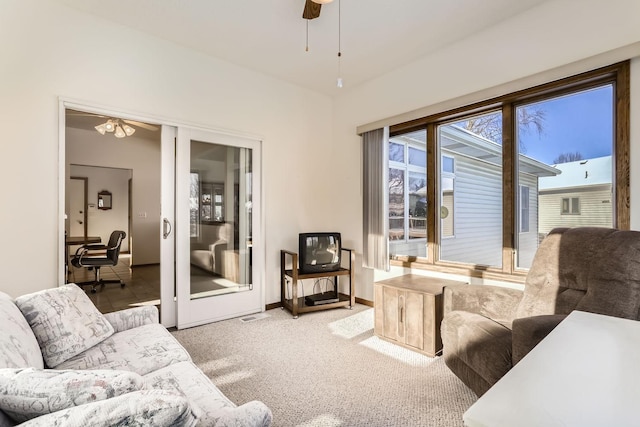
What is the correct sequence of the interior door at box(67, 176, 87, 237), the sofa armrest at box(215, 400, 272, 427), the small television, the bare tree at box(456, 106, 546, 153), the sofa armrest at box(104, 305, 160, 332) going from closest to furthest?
1. the sofa armrest at box(215, 400, 272, 427)
2. the sofa armrest at box(104, 305, 160, 332)
3. the bare tree at box(456, 106, 546, 153)
4. the small television
5. the interior door at box(67, 176, 87, 237)

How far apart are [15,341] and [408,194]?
135 inches

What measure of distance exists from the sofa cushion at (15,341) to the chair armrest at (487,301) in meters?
2.44

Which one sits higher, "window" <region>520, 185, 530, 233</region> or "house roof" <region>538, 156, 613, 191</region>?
"house roof" <region>538, 156, 613, 191</region>

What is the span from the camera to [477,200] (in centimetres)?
318

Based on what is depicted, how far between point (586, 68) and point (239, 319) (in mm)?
3798

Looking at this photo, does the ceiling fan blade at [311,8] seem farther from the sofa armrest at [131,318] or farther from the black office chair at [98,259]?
the black office chair at [98,259]

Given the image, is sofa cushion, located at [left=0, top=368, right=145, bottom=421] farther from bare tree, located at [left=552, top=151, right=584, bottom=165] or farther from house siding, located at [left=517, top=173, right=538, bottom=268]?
bare tree, located at [left=552, top=151, right=584, bottom=165]

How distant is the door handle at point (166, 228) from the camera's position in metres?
3.16

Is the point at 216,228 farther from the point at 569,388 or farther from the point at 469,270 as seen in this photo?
the point at 569,388

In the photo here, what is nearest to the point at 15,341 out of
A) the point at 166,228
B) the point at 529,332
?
the point at 166,228

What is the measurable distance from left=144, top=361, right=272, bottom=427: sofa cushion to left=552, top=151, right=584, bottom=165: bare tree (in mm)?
2851

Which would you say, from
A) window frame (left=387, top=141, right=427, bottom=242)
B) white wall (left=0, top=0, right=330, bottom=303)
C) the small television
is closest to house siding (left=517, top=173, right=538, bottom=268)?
window frame (left=387, top=141, right=427, bottom=242)

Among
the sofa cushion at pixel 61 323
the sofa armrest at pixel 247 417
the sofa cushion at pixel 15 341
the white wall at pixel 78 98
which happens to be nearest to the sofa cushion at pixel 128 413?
the sofa armrest at pixel 247 417

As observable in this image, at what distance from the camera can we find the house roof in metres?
2.36
